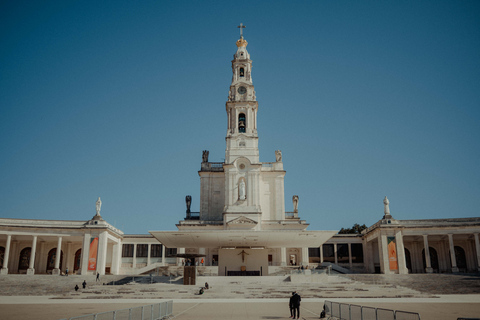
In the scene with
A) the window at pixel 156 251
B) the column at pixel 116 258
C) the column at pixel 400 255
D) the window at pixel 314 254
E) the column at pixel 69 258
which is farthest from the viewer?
the window at pixel 156 251

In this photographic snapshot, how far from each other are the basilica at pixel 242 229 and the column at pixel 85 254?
0.12m

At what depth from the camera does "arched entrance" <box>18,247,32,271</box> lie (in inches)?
2340

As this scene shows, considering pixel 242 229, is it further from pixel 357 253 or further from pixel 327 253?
pixel 357 253

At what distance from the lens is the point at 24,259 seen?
2360 inches

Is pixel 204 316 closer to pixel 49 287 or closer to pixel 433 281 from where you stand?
pixel 49 287

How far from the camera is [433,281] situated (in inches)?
1642

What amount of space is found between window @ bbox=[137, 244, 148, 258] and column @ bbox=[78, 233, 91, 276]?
12.5 metres

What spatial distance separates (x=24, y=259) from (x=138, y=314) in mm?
53495

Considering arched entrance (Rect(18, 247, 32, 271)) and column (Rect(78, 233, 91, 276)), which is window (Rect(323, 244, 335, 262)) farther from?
arched entrance (Rect(18, 247, 32, 271))

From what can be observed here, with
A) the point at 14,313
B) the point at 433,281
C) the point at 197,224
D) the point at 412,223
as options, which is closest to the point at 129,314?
the point at 14,313

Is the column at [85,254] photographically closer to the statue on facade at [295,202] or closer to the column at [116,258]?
the column at [116,258]

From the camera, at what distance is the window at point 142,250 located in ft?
213

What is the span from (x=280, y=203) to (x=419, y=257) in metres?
22.2

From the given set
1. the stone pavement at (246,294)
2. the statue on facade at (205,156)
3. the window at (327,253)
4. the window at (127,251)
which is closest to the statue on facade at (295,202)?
the window at (327,253)
